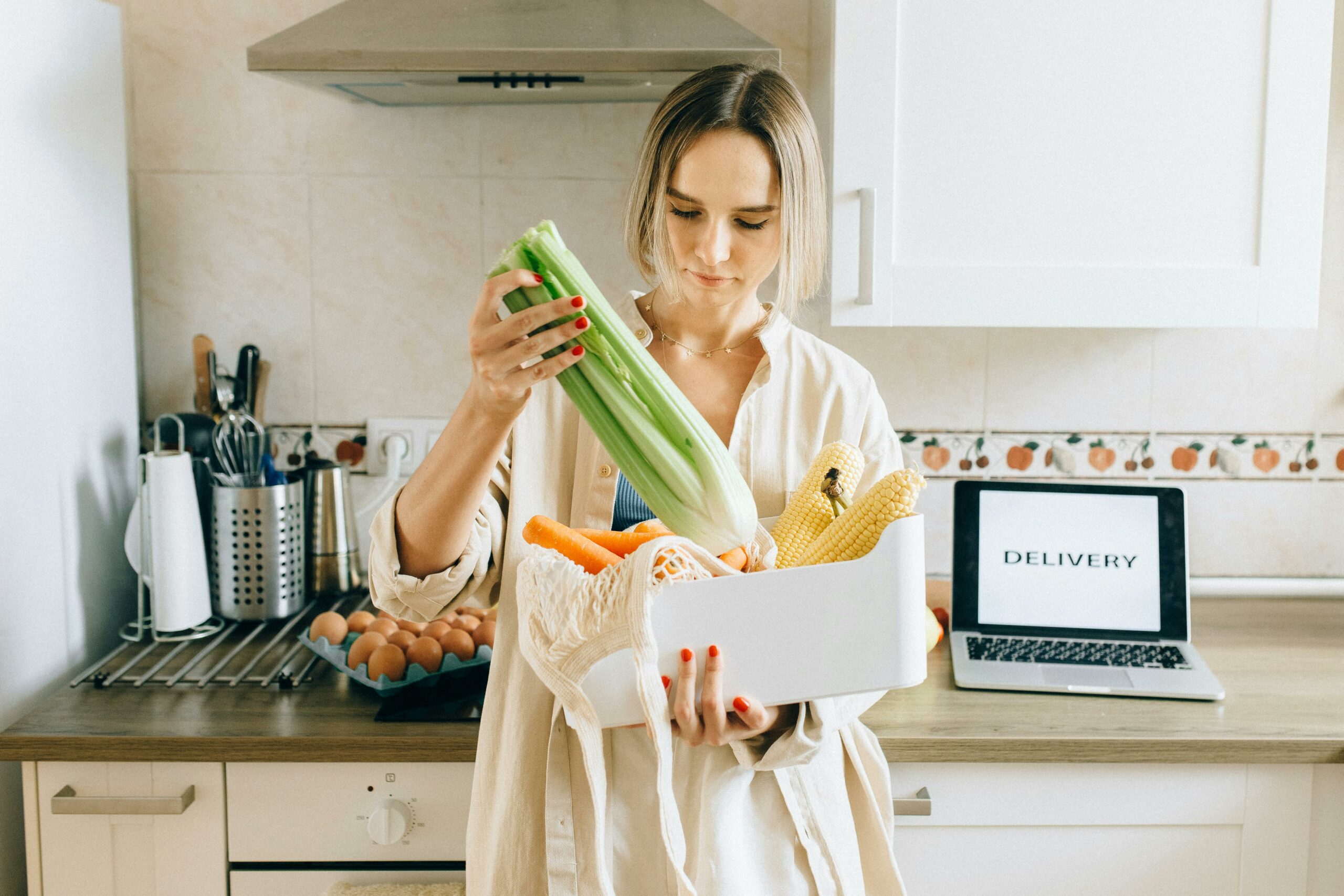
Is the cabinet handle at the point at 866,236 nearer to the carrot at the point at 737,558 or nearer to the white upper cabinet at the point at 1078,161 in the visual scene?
the white upper cabinet at the point at 1078,161

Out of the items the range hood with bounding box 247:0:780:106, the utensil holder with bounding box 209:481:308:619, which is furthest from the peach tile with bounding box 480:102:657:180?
the utensil holder with bounding box 209:481:308:619

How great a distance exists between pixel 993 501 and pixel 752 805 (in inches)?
28.3

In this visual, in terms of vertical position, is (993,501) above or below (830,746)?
above

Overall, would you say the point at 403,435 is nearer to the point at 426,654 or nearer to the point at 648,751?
the point at 426,654

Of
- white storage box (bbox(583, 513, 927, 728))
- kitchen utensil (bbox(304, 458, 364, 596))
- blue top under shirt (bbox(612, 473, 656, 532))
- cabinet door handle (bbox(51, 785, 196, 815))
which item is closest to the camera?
white storage box (bbox(583, 513, 927, 728))

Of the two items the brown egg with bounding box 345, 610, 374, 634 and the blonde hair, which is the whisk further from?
the blonde hair

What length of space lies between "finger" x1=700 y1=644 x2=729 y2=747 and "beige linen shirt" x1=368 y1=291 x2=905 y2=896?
114 mm

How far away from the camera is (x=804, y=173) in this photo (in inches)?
43.6

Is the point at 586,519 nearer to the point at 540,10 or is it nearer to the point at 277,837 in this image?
the point at 277,837

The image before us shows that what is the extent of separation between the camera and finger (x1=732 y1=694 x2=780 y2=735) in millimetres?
874

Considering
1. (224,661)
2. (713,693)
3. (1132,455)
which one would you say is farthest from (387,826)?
(1132,455)

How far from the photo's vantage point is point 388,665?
4.29 feet

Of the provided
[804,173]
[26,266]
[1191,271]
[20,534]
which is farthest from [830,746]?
[26,266]

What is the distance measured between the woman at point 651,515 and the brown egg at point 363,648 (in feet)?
0.93
